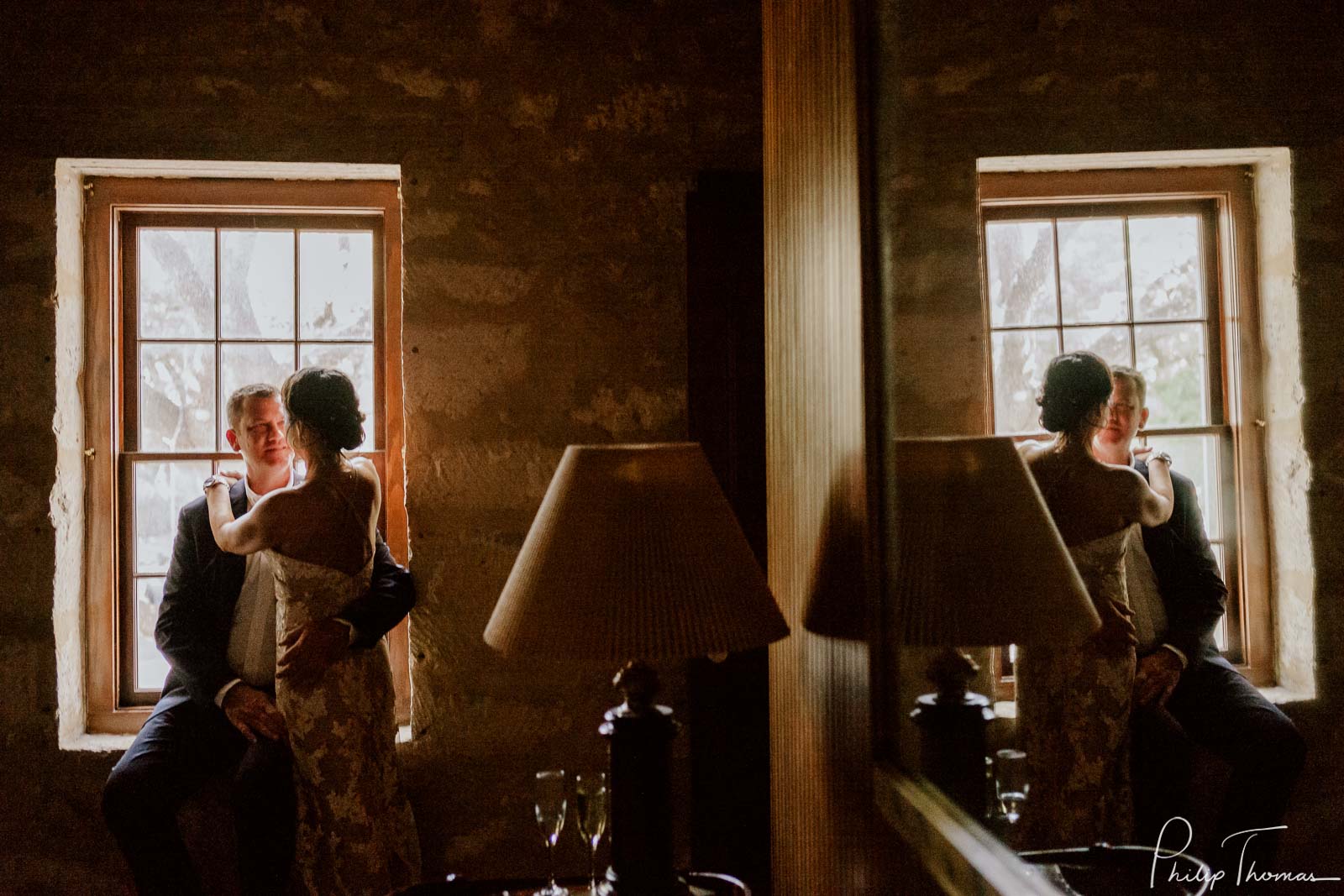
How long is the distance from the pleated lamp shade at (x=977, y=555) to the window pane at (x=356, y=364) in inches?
94.4

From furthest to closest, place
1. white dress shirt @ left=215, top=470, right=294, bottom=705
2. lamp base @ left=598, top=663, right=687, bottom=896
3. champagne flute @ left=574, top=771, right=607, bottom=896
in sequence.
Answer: white dress shirt @ left=215, top=470, right=294, bottom=705 → champagne flute @ left=574, top=771, right=607, bottom=896 → lamp base @ left=598, top=663, right=687, bottom=896

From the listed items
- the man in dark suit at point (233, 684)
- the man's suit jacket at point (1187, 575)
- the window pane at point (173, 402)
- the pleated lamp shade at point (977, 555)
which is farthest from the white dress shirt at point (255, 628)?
the man's suit jacket at point (1187, 575)

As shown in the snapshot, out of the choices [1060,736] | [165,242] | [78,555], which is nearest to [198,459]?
[78,555]

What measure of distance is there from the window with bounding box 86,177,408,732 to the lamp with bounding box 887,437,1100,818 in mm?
2377

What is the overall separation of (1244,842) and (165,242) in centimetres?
344

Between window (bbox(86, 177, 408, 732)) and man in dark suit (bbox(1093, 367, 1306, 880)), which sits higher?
window (bbox(86, 177, 408, 732))

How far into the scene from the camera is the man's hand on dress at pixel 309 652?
104 inches

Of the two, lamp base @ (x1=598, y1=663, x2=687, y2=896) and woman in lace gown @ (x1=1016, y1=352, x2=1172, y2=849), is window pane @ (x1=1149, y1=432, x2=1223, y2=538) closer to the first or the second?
woman in lace gown @ (x1=1016, y1=352, x2=1172, y2=849)

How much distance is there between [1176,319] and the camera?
64 cm

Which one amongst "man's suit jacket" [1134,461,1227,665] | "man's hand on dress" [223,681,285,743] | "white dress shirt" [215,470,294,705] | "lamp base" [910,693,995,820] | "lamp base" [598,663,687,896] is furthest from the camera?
"white dress shirt" [215,470,294,705]

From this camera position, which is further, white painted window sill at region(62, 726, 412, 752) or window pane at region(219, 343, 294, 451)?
window pane at region(219, 343, 294, 451)

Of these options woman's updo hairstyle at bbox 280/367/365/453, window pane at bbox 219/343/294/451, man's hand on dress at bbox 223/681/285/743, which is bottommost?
man's hand on dress at bbox 223/681/285/743

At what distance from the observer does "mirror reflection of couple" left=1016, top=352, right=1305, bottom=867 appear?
0.64 metres

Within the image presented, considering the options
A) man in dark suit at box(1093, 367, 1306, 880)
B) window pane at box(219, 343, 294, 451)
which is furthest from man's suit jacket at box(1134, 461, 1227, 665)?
window pane at box(219, 343, 294, 451)
